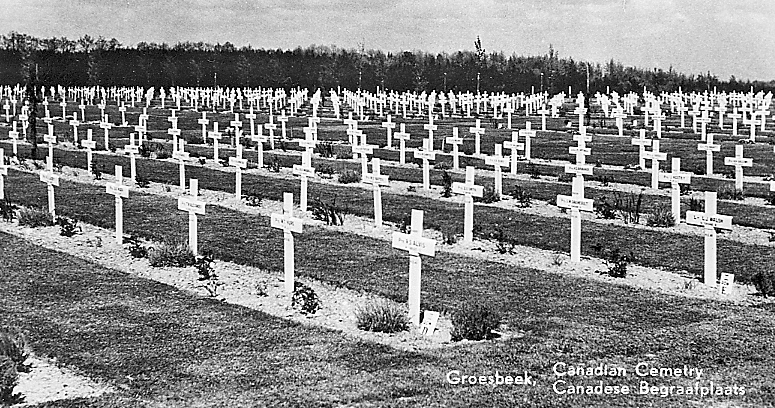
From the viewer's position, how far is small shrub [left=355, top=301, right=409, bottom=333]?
32.2 feet

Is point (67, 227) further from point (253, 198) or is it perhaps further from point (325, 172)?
point (325, 172)

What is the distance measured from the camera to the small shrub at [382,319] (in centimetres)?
981

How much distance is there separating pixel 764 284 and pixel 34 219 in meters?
11.4

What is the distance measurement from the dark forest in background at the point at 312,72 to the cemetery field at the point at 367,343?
74.6 metres

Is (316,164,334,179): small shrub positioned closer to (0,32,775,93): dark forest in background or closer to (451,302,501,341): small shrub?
(451,302,501,341): small shrub

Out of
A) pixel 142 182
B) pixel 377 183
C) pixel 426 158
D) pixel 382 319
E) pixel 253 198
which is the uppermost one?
pixel 426 158

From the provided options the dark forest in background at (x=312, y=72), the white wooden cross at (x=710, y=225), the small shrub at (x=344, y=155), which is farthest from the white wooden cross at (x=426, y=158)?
the dark forest in background at (x=312, y=72)

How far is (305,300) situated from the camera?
10.7 meters

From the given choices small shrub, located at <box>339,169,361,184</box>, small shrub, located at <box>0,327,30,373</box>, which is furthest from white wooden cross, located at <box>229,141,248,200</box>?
small shrub, located at <box>0,327,30,373</box>

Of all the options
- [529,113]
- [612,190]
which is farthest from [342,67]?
[612,190]

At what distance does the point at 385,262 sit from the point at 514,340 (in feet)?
14.5

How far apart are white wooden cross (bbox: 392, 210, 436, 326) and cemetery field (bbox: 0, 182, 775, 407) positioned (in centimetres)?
85

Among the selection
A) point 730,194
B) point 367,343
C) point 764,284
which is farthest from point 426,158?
point 367,343

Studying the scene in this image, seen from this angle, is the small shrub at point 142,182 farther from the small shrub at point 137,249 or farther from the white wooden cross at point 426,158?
the small shrub at point 137,249
